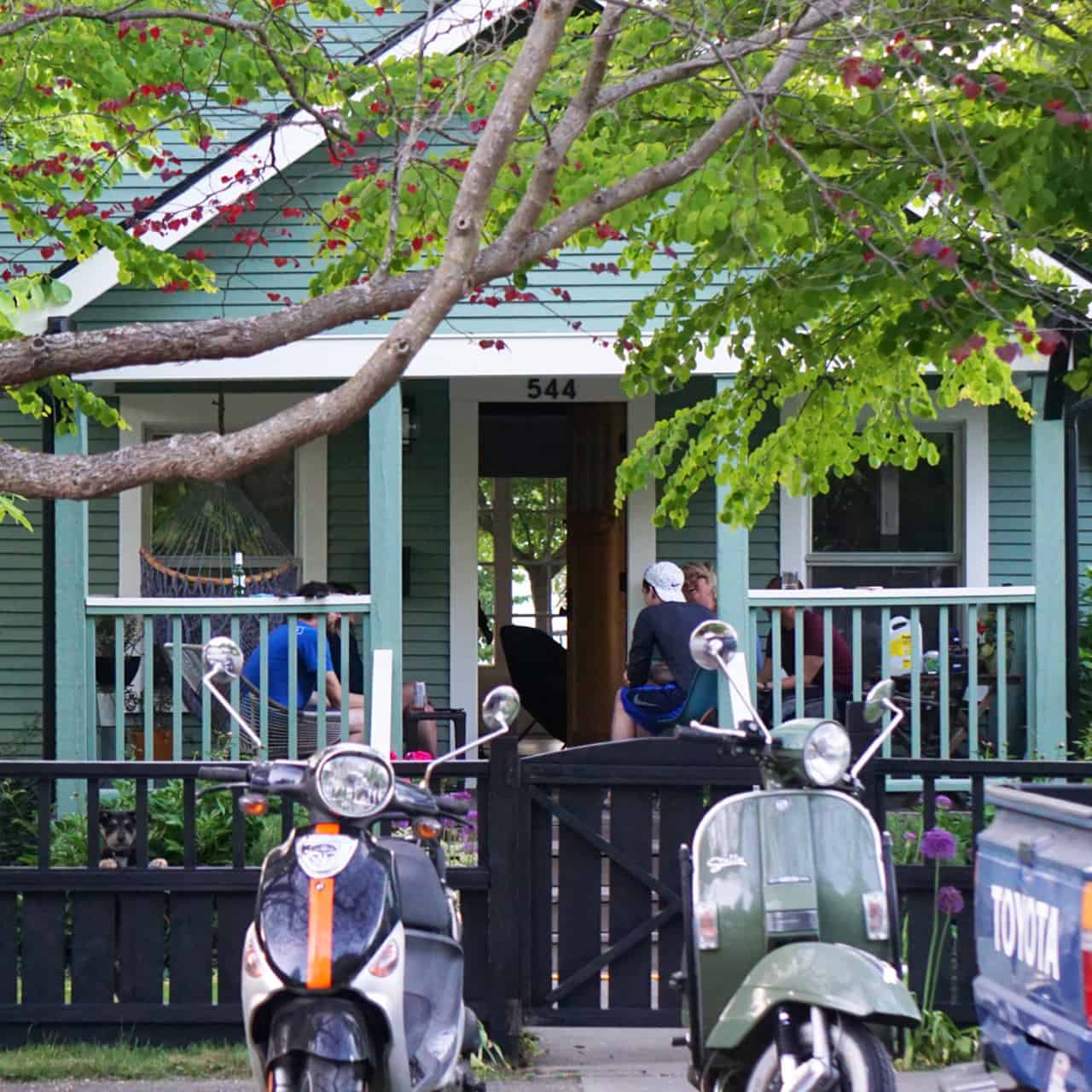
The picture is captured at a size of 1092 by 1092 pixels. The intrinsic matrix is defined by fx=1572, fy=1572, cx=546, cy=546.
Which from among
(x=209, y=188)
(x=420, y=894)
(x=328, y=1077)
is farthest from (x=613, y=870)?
(x=209, y=188)

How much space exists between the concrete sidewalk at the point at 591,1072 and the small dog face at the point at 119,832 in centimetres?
171

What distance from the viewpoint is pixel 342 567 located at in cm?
1084

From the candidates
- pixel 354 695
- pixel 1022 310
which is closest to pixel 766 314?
pixel 1022 310

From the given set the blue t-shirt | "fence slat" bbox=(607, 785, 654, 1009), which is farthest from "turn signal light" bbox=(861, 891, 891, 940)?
the blue t-shirt

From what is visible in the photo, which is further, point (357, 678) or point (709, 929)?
point (357, 678)

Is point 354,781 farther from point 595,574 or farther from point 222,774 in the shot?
point 595,574

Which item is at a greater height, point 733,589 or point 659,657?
point 733,589

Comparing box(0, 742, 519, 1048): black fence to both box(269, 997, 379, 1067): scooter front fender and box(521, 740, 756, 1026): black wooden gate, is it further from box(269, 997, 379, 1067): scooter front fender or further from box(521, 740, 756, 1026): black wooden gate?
box(269, 997, 379, 1067): scooter front fender

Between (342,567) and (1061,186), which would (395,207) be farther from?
(342,567)

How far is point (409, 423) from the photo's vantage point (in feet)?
34.9

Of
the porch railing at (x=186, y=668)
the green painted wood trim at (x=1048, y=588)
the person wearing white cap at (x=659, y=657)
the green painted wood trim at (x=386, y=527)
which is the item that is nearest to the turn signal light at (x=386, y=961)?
the porch railing at (x=186, y=668)

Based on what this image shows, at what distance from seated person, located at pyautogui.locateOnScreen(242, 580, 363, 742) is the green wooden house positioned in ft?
1.22

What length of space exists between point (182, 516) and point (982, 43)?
629cm

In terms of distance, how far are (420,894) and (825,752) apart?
1.17 m
